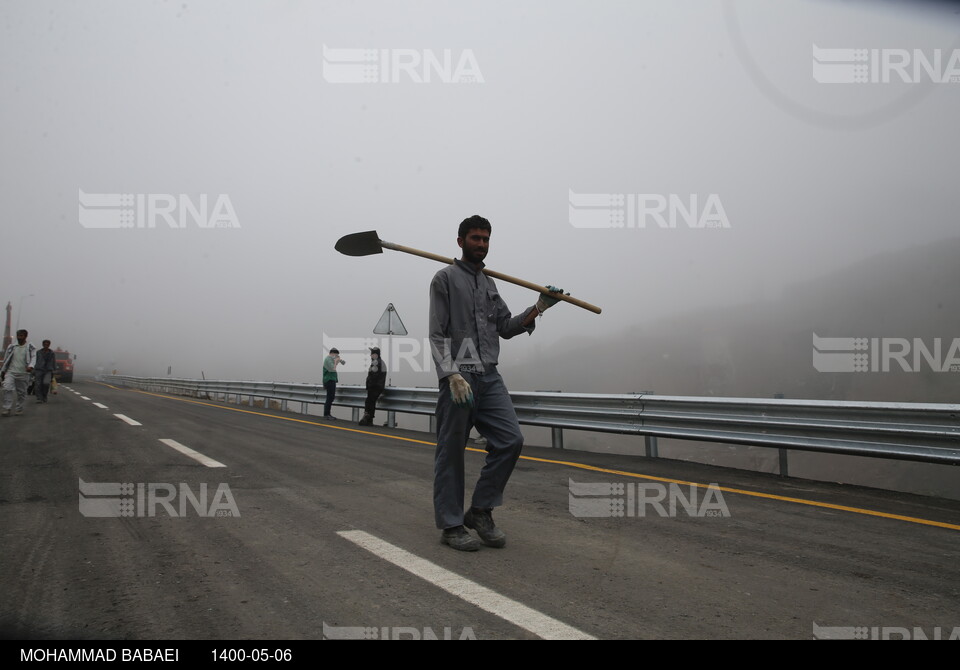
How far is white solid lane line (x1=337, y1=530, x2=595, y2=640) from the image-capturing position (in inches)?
88.5

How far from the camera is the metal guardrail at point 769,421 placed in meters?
5.04

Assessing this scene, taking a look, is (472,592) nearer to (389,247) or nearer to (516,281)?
(516,281)

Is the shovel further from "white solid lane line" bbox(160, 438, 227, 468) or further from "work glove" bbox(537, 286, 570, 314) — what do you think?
"white solid lane line" bbox(160, 438, 227, 468)

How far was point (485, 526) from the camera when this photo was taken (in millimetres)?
3562

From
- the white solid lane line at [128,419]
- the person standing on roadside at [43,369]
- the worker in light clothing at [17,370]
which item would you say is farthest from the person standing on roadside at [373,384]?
the person standing on roadside at [43,369]

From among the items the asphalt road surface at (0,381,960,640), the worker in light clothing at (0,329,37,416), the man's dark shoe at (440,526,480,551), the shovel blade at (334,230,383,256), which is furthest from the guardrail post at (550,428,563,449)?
the worker in light clothing at (0,329,37,416)

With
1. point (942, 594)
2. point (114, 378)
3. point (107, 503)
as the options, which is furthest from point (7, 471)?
point (114, 378)

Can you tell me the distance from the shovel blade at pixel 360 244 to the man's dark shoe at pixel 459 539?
228 centimetres

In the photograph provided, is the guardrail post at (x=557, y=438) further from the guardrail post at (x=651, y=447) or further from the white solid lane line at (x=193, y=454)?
the white solid lane line at (x=193, y=454)

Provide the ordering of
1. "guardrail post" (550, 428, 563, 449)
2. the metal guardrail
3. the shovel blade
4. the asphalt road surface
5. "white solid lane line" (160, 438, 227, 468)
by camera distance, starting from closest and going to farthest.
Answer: the asphalt road surface
the shovel blade
the metal guardrail
"white solid lane line" (160, 438, 227, 468)
"guardrail post" (550, 428, 563, 449)

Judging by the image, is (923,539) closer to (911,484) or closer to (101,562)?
(101,562)

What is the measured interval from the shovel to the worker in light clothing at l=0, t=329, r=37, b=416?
1263cm

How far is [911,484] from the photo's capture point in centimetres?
15625
